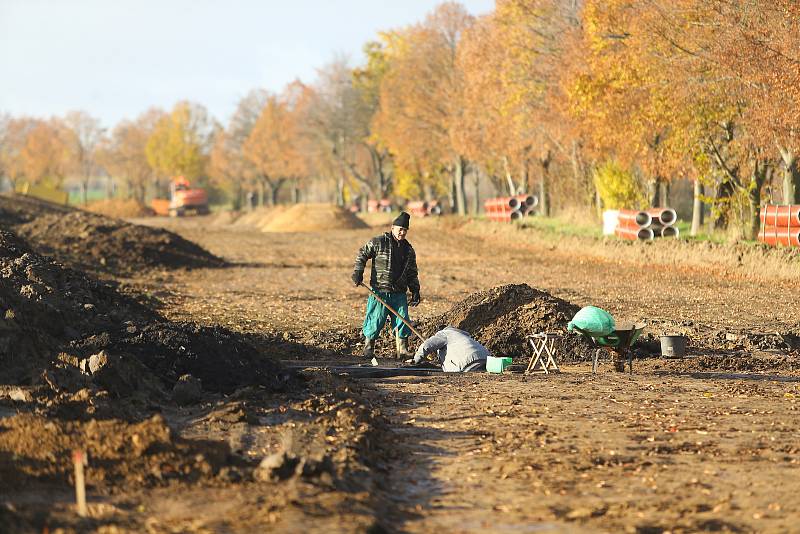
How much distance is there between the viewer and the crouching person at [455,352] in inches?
556

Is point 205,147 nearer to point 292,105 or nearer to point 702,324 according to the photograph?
point 292,105

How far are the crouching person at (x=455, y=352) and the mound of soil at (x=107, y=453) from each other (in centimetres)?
555

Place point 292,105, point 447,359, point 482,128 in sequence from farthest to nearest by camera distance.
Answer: point 292,105 → point 482,128 → point 447,359

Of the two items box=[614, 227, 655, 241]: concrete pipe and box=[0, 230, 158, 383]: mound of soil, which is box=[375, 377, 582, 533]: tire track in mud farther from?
box=[614, 227, 655, 241]: concrete pipe

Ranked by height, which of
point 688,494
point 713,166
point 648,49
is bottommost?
point 688,494

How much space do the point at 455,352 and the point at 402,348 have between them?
1748 millimetres

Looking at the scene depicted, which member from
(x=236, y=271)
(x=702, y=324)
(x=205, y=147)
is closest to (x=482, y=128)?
(x=236, y=271)

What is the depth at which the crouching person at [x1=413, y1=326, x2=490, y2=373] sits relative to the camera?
1413cm

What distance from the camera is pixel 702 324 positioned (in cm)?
1788

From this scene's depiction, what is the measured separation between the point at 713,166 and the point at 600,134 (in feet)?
11.2

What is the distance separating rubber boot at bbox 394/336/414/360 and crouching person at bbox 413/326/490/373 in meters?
0.90

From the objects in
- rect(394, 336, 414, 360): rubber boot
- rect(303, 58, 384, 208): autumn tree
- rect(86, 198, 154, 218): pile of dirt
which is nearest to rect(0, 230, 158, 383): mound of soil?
rect(394, 336, 414, 360): rubber boot

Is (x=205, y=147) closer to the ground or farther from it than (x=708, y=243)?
farther from it

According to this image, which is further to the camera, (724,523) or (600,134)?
(600,134)
